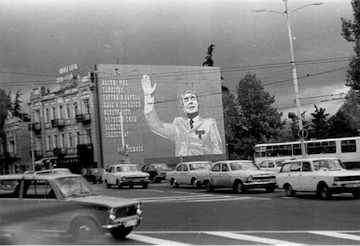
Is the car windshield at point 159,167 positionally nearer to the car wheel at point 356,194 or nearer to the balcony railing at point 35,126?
the balcony railing at point 35,126

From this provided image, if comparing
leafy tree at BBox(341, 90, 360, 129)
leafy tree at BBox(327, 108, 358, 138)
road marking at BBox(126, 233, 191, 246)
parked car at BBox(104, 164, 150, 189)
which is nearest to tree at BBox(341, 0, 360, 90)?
parked car at BBox(104, 164, 150, 189)

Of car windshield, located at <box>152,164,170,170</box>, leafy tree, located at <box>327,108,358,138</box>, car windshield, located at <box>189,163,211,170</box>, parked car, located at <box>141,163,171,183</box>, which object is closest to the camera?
car windshield, located at <box>189,163,211,170</box>

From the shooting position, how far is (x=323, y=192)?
59.4ft

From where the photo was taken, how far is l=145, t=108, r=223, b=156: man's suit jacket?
132 ft

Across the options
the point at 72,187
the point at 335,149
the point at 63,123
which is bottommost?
the point at 335,149

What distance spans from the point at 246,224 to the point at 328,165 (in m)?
7.76

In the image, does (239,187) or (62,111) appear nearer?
(62,111)

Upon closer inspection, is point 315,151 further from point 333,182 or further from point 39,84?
point 39,84

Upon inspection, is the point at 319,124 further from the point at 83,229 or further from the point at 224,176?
the point at 83,229

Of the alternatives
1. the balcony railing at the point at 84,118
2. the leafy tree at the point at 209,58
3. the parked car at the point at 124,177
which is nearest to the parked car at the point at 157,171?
the parked car at the point at 124,177

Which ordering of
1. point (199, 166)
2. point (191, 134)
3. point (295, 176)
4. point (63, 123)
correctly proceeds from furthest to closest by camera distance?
point (191, 134)
point (199, 166)
point (295, 176)
point (63, 123)

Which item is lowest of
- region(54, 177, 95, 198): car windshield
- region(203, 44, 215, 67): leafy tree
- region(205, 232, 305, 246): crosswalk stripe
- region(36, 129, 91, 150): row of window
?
region(205, 232, 305, 246): crosswalk stripe

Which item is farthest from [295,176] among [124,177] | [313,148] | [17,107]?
[313,148]

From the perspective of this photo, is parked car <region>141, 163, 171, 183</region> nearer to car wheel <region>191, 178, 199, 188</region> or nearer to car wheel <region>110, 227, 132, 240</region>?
car wheel <region>191, 178, 199, 188</region>
